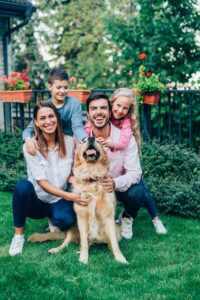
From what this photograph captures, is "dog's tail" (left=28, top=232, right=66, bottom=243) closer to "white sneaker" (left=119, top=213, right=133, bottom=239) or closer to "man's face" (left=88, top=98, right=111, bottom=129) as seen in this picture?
"white sneaker" (left=119, top=213, right=133, bottom=239)

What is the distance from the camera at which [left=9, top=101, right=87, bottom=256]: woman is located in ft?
14.1

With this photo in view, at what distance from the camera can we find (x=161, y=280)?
3.63 metres

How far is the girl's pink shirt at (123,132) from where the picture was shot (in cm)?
445

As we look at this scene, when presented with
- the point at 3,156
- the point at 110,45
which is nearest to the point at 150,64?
the point at 3,156

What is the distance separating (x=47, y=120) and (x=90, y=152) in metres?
0.55

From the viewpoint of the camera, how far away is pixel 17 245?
4293 mm

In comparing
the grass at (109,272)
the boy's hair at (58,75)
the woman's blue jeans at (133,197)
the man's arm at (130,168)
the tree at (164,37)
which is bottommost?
the grass at (109,272)

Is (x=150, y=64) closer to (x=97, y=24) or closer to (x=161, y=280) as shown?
(x=97, y=24)

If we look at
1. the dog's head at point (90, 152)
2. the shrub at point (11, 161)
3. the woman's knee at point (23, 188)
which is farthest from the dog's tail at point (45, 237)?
the shrub at point (11, 161)

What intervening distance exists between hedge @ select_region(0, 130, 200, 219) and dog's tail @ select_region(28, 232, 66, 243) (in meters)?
1.53

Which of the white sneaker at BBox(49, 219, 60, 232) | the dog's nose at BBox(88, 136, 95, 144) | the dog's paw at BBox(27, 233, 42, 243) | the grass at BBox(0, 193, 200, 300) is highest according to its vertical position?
the dog's nose at BBox(88, 136, 95, 144)

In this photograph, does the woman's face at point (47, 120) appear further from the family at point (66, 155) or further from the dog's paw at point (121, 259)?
the dog's paw at point (121, 259)

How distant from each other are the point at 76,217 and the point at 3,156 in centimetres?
362

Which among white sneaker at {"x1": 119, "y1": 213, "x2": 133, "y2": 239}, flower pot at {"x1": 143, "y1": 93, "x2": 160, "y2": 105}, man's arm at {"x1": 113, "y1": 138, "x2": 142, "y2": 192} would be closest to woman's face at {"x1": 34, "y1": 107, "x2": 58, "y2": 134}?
man's arm at {"x1": 113, "y1": 138, "x2": 142, "y2": 192}
